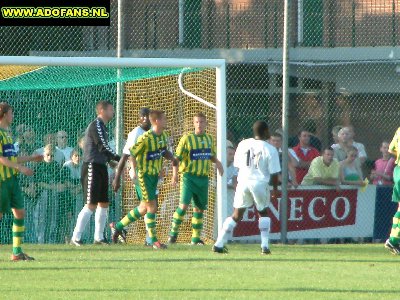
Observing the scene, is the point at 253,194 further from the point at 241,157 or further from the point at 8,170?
the point at 8,170

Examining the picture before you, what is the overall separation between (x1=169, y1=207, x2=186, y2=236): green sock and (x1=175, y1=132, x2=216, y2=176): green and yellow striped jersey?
59 centimetres

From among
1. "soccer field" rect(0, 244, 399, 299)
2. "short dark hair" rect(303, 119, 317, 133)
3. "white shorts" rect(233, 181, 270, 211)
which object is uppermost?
"short dark hair" rect(303, 119, 317, 133)

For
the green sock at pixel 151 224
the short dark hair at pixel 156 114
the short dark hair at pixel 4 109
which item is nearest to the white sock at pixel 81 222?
the green sock at pixel 151 224

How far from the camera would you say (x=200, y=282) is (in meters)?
11.0

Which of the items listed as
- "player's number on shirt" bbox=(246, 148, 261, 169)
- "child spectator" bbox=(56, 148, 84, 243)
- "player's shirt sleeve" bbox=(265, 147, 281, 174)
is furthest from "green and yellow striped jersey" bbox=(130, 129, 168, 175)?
"child spectator" bbox=(56, 148, 84, 243)

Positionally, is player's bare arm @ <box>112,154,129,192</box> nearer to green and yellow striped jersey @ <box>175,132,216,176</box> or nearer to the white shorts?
green and yellow striped jersey @ <box>175,132,216,176</box>

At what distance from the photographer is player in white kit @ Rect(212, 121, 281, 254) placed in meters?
13.9

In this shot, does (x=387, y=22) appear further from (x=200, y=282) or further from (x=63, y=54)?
(x=200, y=282)

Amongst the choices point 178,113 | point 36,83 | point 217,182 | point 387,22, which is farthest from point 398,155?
point 387,22

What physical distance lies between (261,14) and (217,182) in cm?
1091

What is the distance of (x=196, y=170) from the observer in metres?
15.8

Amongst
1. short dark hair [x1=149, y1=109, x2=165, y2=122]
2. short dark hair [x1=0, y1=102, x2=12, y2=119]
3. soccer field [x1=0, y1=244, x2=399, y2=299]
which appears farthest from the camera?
short dark hair [x1=149, y1=109, x2=165, y2=122]

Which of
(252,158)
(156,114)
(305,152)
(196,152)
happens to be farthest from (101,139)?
(305,152)

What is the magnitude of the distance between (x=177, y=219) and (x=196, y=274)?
429cm
